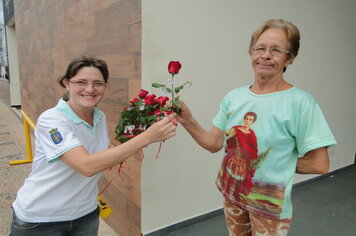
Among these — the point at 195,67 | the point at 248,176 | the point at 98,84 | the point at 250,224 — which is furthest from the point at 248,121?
the point at 195,67

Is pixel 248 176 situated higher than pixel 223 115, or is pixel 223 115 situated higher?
pixel 223 115

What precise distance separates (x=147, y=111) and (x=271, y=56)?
2.15 ft

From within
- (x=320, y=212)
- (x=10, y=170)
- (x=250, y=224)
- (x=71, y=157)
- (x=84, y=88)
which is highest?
(x=84, y=88)

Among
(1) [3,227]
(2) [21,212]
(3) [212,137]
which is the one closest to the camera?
(2) [21,212]

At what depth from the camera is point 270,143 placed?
49.3 inches

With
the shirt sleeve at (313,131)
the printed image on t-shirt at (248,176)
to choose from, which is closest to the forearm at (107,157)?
the printed image on t-shirt at (248,176)

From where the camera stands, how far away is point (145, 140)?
4.15ft

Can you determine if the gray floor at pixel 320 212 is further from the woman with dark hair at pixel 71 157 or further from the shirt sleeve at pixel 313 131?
the shirt sleeve at pixel 313 131

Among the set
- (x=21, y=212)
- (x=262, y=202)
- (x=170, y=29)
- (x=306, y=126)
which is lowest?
(x=21, y=212)

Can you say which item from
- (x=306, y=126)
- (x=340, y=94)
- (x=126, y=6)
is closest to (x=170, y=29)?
(x=126, y=6)

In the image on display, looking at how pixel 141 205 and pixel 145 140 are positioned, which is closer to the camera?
pixel 145 140

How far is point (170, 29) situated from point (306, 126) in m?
1.42

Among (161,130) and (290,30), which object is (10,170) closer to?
(161,130)

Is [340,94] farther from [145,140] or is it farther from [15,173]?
[15,173]
